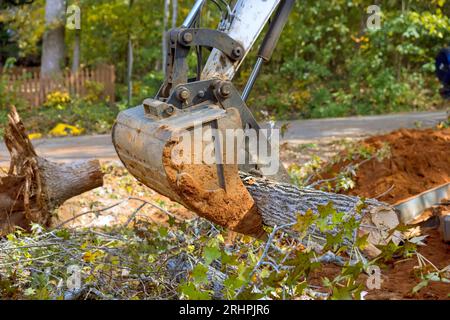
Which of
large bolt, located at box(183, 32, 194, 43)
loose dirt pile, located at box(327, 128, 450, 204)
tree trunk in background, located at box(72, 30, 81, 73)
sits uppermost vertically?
Result: tree trunk in background, located at box(72, 30, 81, 73)

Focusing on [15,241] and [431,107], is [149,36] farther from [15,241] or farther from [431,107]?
[15,241]

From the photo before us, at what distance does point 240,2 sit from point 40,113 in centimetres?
1085

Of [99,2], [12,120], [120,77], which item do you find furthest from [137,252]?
[120,77]

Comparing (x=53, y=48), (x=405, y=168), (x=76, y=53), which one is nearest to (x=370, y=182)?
(x=405, y=168)

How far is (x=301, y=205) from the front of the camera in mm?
5637

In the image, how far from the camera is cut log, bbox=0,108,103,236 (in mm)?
7004

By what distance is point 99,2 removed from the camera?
17953 mm

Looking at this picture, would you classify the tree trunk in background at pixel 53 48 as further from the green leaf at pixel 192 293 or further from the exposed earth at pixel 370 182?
the green leaf at pixel 192 293

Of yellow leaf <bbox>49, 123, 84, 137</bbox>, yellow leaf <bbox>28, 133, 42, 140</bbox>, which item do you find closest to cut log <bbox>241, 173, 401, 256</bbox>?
yellow leaf <bbox>28, 133, 42, 140</bbox>

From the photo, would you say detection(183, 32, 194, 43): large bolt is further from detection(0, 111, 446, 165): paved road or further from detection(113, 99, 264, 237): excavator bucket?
detection(0, 111, 446, 165): paved road

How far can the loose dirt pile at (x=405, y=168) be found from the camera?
24.7ft

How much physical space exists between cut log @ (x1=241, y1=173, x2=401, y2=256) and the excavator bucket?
113 mm

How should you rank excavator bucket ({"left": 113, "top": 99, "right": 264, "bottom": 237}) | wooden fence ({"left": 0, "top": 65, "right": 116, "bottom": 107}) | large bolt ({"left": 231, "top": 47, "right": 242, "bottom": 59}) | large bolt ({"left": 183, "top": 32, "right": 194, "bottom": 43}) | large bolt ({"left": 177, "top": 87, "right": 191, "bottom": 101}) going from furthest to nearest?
wooden fence ({"left": 0, "top": 65, "right": 116, "bottom": 107}) → large bolt ({"left": 231, "top": 47, "right": 242, "bottom": 59}) → large bolt ({"left": 183, "top": 32, "right": 194, "bottom": 43}) → large bolt ({"left": 177, "top": 87, "right": 191, "bottom": 101}) → excavator bucket ({"left": 113, "top": 99, "right": 264, "bottom": 237})

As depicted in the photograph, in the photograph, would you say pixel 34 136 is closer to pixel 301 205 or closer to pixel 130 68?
pixel 130 68
